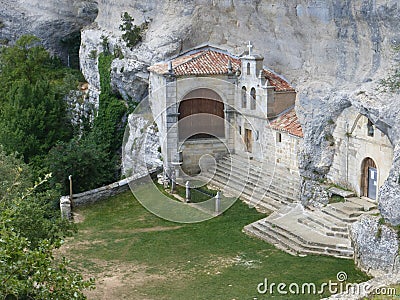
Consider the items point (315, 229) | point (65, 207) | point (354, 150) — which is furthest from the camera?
point (65, 207)

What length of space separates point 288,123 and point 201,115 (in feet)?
13.8

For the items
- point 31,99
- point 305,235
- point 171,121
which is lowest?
point 305,235

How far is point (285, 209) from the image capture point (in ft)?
75.0

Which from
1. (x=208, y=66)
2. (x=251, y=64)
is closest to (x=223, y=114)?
(x=208, y=66)

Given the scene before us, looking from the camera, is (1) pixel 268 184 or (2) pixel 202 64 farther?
(2) pixel 202 64

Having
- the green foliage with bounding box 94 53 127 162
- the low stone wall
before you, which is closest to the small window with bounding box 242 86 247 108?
the low stone wall

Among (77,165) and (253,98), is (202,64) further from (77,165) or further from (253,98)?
(77,165)

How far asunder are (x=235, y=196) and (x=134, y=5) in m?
13.8

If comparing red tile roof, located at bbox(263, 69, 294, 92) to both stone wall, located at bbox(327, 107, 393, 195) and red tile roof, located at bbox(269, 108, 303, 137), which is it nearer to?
red tile roof, located at bbox(269, 108, 303, 137)

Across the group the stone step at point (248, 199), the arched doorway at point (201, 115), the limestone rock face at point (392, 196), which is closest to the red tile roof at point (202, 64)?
the arched doorway at point (201, 115)

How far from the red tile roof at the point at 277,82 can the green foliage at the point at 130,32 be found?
27.0 ft

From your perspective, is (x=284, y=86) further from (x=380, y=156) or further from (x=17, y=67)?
(x=17, y=67)

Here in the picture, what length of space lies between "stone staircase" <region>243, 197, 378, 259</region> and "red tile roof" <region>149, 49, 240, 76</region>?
24.3 ft

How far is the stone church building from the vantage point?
25609 mm
